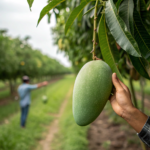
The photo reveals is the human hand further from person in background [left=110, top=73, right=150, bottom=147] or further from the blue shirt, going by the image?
the blue shirt

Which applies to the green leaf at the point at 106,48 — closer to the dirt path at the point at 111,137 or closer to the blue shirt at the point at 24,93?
the dirt path at the point at 111,137

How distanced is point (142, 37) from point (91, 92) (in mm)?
367

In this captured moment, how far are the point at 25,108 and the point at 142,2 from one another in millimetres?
4070

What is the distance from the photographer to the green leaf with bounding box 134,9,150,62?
70 centimetres

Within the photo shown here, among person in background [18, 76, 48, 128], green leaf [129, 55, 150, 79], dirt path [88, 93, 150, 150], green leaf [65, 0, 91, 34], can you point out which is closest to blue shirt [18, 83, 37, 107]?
person in background [18, 76, 48, 128]

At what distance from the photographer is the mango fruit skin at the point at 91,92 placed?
665mm

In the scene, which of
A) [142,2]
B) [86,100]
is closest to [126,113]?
[86,100]

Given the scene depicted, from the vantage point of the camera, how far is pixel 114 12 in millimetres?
647

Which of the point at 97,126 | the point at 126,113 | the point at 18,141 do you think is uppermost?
the point at 126,113

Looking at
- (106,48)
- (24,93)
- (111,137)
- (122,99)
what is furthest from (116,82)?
(24,93)

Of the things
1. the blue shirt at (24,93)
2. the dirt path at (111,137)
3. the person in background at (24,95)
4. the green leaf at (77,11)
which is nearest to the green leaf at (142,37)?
the green leaf at (77,11)

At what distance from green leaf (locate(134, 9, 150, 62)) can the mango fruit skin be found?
186mm

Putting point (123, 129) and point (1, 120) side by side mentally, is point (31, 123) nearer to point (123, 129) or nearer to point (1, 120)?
point (1, 120)

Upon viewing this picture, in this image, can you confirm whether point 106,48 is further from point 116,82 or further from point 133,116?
point 133,116
